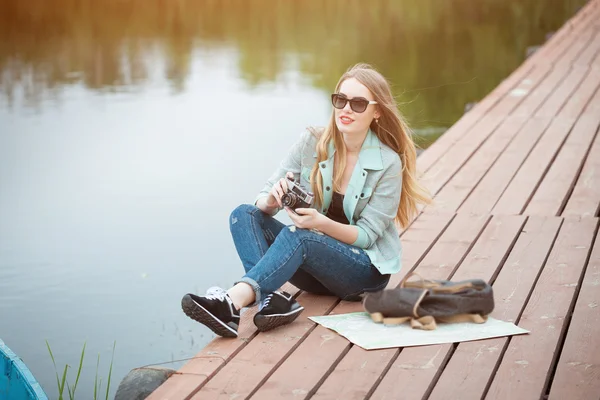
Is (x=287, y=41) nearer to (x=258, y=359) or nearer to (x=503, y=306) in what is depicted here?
(x=503, y=306)

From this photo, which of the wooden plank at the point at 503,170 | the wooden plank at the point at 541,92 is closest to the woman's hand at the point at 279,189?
the wooden plank at the point at 503,170

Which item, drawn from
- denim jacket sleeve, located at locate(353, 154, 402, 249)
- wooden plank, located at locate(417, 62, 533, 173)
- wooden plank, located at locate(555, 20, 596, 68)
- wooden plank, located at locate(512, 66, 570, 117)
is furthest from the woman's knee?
wooden plank, located at locate(555, 20, 596, 68)

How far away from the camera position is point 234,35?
11297 millimetres

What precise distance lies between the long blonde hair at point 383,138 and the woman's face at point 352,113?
0.05ft

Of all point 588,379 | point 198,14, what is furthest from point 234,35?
point 588,379

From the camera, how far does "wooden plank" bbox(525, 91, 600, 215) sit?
13.6ft

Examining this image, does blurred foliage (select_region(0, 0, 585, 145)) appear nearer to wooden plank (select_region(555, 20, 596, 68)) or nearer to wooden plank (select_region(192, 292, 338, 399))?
wooden plank (select_region(555, 20, 596, 68))

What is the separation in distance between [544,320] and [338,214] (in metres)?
0.68

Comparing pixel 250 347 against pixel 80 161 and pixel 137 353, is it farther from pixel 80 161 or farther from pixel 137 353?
pixel 80 161

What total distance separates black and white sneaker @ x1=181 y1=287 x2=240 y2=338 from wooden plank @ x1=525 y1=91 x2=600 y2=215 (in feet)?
5.71

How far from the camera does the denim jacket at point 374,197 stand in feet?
9.54

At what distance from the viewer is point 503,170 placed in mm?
4781

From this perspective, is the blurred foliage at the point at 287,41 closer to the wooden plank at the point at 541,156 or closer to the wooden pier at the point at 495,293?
the wooden plank at the point at 541,156

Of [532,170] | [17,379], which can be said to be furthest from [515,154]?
[17,379]
